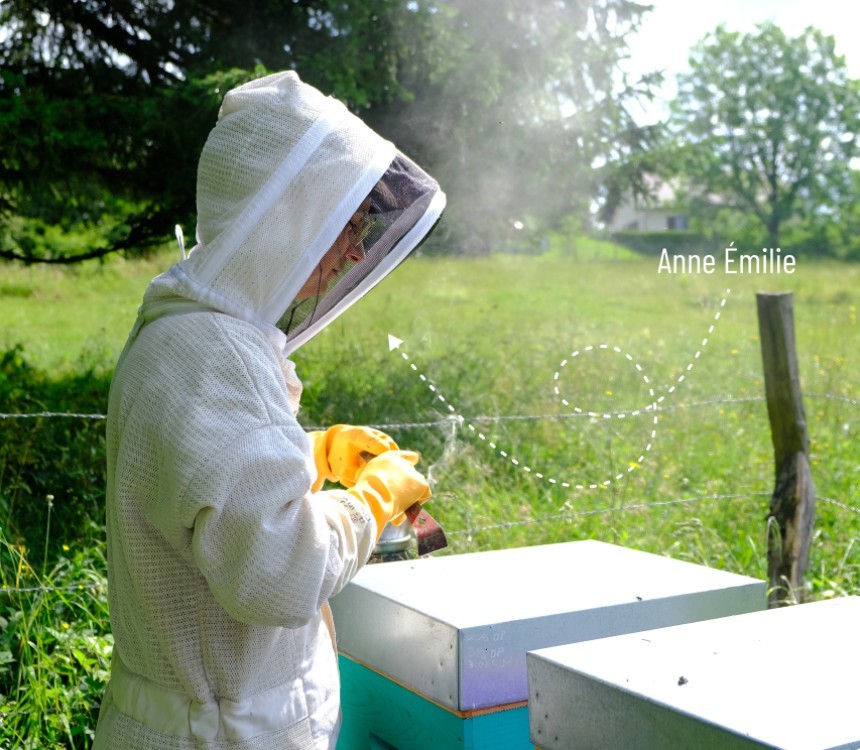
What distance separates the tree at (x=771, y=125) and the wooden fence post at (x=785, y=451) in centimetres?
1169

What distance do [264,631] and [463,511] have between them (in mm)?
2711

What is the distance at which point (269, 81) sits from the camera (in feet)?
4.61

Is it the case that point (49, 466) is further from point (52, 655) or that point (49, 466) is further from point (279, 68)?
point (279, 68)

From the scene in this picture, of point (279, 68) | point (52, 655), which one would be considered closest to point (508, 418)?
point (52, 655)

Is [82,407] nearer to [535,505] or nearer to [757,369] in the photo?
[535,505]

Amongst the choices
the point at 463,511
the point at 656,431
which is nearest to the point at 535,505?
the point at 463,511

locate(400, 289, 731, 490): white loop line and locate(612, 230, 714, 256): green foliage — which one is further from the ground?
locate(612, 230, 714, 256): green foliage

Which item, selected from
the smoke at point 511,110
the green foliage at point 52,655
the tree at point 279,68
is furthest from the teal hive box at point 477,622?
the smoke at point 511,110

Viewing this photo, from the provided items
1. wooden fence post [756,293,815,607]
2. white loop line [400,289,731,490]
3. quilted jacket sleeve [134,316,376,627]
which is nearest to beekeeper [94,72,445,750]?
quilted jacket sleeve [134,316,376,627]

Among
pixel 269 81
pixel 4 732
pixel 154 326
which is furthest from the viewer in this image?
pixel 4 732

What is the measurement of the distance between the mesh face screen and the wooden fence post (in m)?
2.32

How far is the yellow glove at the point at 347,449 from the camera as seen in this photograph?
169 cm

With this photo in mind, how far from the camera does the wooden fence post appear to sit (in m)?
3.49

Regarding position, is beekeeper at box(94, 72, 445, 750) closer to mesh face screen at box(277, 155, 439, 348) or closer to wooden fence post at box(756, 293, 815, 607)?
mesh face screen at box(277, 155, 439, 348)
